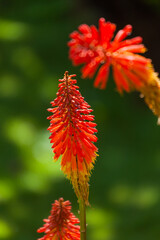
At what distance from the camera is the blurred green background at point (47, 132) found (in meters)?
6.68

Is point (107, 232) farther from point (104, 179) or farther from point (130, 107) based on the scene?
point (130, 107)

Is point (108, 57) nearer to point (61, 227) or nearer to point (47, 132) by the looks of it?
point (61, 227)

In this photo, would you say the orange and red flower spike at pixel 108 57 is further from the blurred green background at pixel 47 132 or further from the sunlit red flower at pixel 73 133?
the blurred green background at pixel 47 132

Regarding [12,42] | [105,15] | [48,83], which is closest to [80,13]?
[105,15]

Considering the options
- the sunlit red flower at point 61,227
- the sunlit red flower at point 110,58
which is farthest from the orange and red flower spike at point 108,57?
the sunlit red flower at point 61,227

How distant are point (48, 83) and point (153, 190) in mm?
3130

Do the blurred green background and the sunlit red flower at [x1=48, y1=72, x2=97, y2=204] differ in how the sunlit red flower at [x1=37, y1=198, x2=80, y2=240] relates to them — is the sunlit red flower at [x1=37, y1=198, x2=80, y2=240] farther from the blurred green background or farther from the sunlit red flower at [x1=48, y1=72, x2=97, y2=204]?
the blurred green background

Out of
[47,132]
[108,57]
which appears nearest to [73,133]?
[108,57]

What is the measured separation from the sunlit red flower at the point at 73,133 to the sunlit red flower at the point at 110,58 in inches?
3.8

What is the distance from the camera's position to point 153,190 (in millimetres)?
7324

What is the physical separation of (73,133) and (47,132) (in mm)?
6635

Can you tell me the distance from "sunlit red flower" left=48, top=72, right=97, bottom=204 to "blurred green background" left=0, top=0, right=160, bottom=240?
14.2 feet

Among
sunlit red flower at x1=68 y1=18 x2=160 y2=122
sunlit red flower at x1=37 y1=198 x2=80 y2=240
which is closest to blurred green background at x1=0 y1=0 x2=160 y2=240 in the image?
sunlit red flower at x1=37 y1=198 x2=80 y2=240

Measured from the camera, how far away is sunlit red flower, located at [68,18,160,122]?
4.54ft
